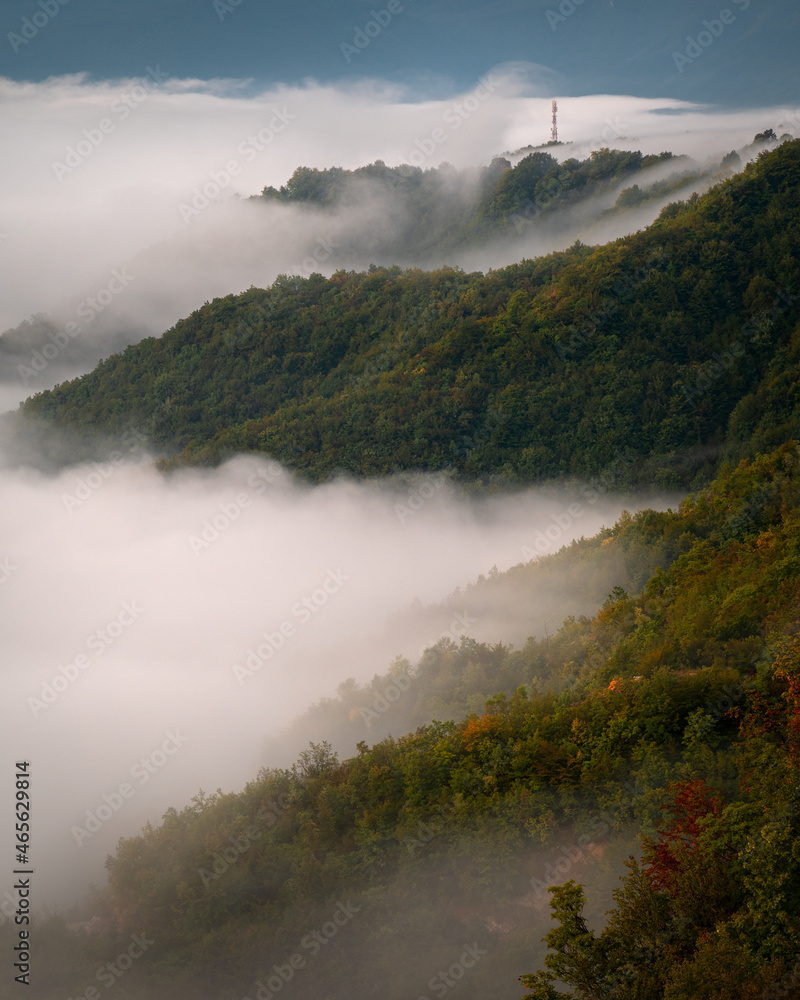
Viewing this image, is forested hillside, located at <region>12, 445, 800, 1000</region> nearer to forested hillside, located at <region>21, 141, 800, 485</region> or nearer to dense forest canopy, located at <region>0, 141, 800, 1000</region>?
dense forest canopy, located at <region>0, 141, 800, 1000</region>

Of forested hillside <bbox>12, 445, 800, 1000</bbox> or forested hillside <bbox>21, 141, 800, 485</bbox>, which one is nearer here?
forested hillside <bbox>12, 445, 800, 1000</bbox>

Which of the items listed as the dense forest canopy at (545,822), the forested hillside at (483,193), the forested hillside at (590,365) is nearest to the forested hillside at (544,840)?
the dense forest canopy at (545,822)

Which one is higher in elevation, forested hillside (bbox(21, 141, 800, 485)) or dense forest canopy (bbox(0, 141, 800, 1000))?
forested hillside (bbox(21, 141, 800, 485))

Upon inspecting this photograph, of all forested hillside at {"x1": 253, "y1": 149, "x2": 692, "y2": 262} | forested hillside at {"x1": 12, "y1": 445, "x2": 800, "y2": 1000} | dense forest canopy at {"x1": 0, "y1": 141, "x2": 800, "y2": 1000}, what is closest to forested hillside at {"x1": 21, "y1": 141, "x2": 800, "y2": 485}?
dense forest canopy at {"x1": 0, "y1": 141, "x2": 800, "y2": 1000}

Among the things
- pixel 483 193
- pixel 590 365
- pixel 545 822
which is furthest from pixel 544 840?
pixel 483 193

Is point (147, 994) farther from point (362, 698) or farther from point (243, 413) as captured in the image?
point (243, 413)

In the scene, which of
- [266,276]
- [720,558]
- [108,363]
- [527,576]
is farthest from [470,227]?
[720,558]
